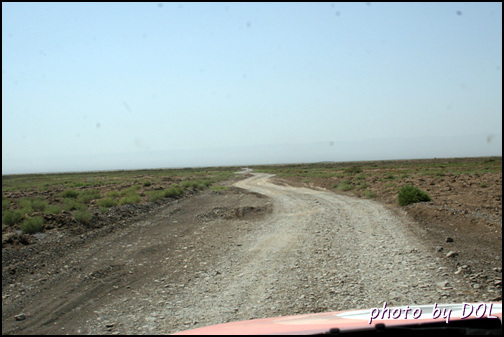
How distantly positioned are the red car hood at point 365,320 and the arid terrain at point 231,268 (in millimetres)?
2257

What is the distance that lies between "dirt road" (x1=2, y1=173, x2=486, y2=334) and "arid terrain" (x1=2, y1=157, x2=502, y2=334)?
3cm

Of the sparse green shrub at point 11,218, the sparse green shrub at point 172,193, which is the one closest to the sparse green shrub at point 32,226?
the sparse green shrub at point 11,218

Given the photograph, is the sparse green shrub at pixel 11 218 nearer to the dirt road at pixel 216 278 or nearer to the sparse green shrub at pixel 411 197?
the dirt road at pixel 216 278

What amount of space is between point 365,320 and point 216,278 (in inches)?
182

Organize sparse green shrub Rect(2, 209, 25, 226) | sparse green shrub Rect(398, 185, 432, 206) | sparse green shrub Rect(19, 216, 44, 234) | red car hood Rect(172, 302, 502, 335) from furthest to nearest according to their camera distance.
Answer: sparse green shrub Rect(398, 185, 432, 206) → sparse green shrub Rect(2, 209, 25, 226) → sparse green shrub Rect(19, 216, 44, 234) → red car hood Rect(172, 302, 502, 335)

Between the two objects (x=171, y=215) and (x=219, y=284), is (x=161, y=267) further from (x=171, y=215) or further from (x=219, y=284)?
(x=171, y=215)

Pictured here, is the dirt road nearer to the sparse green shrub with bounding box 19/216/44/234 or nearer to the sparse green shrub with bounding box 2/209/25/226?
the sparse green shrub with bounding box 19/216/44/234

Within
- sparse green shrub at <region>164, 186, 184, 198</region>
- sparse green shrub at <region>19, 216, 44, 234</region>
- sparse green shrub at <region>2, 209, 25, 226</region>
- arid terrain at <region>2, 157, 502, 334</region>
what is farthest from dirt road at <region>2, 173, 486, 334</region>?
sparse green shrub at <region>164, 186, 184, 198</region>

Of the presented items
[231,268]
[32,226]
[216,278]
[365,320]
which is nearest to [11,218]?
[32,226]

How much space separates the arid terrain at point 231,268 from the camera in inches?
220

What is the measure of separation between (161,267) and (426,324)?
642 centimetres

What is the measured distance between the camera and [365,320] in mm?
2924

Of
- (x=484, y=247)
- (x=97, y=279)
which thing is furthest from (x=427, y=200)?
(x=97, y=279)

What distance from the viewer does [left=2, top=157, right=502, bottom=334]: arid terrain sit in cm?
558
